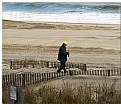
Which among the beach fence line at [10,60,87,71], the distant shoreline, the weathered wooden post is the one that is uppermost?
the distant shoreline

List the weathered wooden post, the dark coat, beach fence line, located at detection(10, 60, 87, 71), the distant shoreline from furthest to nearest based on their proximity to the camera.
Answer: beach fence line, located at detection(10, 60, 87, 71)
the dark coat
the distant shoreline
the weathered wooden post

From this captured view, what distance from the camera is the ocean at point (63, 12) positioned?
22.6ft

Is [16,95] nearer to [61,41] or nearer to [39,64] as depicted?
[39,64]

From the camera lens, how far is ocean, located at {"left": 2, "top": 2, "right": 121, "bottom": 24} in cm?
689

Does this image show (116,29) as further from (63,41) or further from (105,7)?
(63,41)

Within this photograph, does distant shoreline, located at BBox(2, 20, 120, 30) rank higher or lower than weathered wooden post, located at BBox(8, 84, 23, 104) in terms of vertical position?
higher

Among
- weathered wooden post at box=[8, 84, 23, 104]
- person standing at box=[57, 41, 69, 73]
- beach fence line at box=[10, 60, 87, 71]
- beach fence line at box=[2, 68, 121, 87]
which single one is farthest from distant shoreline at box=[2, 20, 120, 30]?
weathered wooden post at box=[8, 84, 23, 104]

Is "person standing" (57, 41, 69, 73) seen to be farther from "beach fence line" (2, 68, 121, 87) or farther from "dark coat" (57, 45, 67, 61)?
"beach fence line" (2, 68, 121, 87)

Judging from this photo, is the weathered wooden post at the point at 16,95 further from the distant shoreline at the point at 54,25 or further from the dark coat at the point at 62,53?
the distant shoreline at the point at 54,25

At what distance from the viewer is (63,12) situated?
7.34 m

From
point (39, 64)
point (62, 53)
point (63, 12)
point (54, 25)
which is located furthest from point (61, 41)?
point (39, 64)

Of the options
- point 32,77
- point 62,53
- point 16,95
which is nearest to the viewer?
point 16,95

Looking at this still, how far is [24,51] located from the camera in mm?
7547

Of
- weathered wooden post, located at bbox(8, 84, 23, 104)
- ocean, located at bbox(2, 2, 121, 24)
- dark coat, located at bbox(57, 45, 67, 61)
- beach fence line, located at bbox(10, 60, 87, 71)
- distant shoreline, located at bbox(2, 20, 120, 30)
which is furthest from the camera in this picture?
beach fence line, located at bbox(10, 60, 87, 71)
